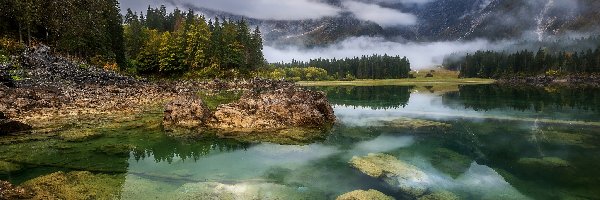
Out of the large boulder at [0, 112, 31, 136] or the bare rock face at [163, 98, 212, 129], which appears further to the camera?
the bare rock face at [163, 98, 212, 129]

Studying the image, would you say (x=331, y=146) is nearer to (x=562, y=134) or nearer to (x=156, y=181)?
(x=156, y=181)

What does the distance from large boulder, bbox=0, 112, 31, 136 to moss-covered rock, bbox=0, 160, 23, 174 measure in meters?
9.02

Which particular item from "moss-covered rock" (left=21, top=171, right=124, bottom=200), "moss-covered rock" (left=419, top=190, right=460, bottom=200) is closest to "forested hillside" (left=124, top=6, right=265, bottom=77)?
"moss-covered rock" (left=21, top=171, right=124, bottom=200)

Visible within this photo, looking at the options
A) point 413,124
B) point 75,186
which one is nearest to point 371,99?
point 413,124

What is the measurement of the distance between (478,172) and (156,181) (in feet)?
62.9

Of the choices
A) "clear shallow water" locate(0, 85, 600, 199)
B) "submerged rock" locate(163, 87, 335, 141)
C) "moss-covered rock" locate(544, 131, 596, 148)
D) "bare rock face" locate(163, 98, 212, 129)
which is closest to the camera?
"clear shallow water" locate(0, 85, 600, 199)

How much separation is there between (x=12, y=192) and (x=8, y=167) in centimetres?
686

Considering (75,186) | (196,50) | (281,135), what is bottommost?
(75,186)

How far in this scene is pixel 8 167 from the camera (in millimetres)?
22500

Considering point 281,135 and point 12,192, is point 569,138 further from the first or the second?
point 12,192

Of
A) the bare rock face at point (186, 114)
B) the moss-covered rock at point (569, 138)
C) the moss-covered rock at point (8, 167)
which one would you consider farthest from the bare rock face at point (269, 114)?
the moss-covered rock at point (569, 138)

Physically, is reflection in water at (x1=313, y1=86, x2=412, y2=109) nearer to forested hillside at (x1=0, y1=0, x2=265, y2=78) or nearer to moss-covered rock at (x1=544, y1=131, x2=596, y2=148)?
moss-covered rock at (x1=544, y1=131, x2=596, y2=148)

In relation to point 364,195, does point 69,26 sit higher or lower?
higher

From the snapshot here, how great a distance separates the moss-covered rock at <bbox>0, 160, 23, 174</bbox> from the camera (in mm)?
21719
